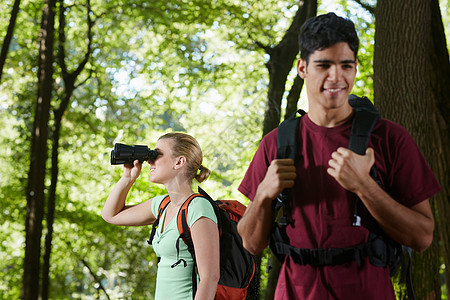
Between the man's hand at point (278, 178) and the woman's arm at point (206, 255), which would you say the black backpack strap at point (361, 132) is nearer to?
the man's hand at point (278, 178)

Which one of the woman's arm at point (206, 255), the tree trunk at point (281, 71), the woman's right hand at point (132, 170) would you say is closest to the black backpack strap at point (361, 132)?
the woman's arm at point (206, 255)

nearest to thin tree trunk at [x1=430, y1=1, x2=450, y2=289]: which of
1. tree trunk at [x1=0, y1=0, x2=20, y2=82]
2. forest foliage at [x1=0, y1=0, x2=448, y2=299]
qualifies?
forest foliage at [x1=0, y1=0, x2=448, y2=299]

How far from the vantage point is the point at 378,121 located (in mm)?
1878

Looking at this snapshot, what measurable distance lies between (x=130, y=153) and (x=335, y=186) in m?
1.63

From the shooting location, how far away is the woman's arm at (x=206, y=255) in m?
2.88

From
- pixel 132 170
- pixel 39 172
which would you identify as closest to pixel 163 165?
pixel 132 170

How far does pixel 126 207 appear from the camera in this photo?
3605mm

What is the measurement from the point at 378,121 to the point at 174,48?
12.0m

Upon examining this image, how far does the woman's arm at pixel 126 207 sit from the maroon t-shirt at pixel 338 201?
164cm

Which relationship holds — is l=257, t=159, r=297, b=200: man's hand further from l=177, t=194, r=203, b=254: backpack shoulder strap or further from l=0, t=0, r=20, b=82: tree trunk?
l=0, t=0, r=20, b=82: tree trunk

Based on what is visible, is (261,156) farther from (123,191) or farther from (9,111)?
(9,111)

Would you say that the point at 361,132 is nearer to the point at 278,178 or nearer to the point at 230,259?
the point at 278,178

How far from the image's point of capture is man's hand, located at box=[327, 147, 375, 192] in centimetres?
172

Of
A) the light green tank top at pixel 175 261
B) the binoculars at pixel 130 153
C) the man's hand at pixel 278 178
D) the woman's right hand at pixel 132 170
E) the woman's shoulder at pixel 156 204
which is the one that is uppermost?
the binoculars at pixel 130 153
